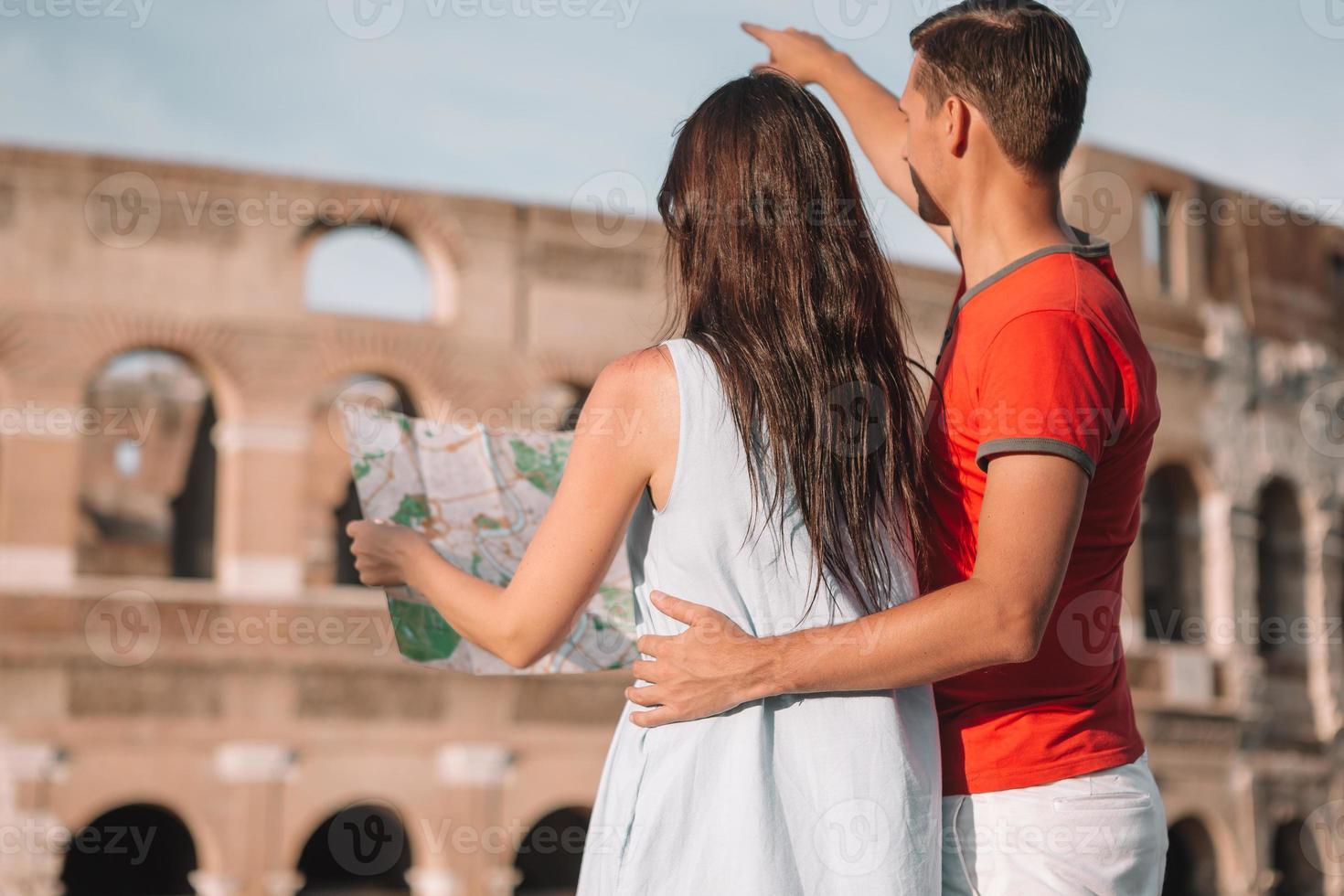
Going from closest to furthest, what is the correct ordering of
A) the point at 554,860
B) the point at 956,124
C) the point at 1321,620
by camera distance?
the point at 956,124 < the point at 1321,620 < the point at 554,860

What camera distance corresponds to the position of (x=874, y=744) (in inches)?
77.4

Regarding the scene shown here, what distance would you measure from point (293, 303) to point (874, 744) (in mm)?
12328

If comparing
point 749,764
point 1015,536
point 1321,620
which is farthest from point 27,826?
point 1321,620

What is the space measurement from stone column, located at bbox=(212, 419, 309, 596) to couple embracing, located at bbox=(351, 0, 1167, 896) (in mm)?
11391

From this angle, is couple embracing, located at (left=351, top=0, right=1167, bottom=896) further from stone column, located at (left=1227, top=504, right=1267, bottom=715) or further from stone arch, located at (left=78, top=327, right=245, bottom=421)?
stone column, located at (left=1227, top=504, right=1267, bottom=715)

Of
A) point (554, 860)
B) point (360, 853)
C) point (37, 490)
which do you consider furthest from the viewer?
point (554, 860)

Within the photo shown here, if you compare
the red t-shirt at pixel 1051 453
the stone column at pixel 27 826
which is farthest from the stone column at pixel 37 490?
the red t-shirt at pixel 1051 453

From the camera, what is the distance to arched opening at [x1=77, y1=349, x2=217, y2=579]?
18906 millimetres

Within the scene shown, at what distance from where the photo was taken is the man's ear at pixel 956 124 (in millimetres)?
2188

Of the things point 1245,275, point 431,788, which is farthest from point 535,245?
point 1245,275

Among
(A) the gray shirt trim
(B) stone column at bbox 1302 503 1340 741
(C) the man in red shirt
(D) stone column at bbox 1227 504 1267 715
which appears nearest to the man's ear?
(C) the man in red shirt

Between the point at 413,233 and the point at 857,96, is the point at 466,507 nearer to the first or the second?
the point at 857,96

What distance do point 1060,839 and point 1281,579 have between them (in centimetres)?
1827

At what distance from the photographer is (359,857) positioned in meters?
17.9
